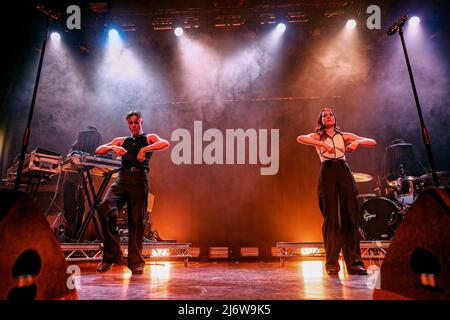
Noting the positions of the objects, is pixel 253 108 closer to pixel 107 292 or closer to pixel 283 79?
pixel 283 79

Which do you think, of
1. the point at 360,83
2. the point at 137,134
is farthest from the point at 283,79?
the point at 137,134

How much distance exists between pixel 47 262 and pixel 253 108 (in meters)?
6.69

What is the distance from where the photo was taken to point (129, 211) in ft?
11.7

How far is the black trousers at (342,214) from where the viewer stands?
3314mm

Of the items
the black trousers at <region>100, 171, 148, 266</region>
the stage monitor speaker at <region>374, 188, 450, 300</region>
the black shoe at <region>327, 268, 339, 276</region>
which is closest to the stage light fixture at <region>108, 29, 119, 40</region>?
the black trousers at <region>100, 171, 148, 266</region>

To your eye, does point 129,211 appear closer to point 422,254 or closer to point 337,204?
point 337,204

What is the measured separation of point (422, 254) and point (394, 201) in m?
4.59

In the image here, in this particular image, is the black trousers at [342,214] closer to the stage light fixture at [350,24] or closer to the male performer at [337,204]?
the male performer at [337,204]

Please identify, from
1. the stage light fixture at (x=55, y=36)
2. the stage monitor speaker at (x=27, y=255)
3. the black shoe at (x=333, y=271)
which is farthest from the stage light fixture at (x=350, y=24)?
the stage monitor speaker at (x=27, y=255)

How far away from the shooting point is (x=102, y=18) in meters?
6.64

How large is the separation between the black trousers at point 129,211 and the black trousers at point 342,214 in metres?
2.14

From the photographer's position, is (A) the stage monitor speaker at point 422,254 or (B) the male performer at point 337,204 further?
(B) the male performer at point 337,204

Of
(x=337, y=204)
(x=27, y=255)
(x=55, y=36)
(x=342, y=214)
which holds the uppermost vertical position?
(x=55, y=36)

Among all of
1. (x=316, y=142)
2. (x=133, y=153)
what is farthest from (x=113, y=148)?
(x=316, y=142)
